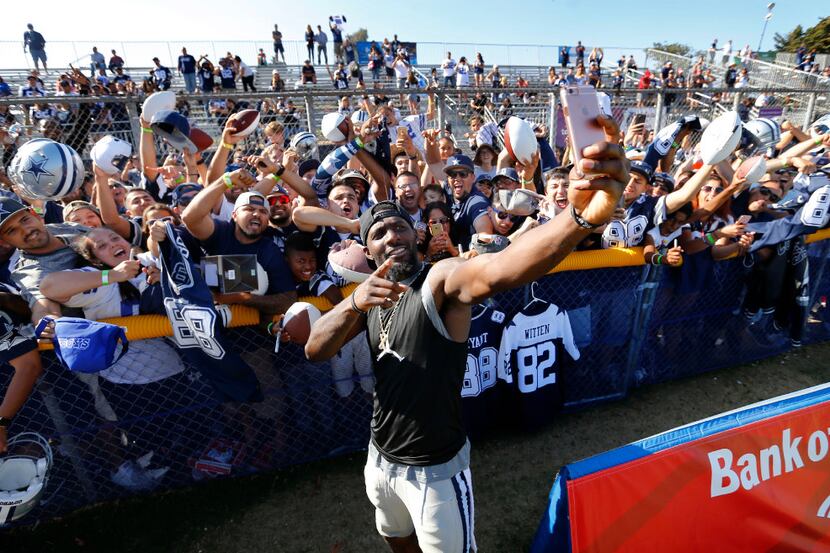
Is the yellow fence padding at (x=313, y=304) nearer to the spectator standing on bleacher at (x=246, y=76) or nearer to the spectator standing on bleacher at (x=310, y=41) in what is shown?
the spectator standing on bleacher at (x=246, y=76)

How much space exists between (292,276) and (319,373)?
83 centimetres

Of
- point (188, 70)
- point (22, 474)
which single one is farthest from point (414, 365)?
point (188, 70)

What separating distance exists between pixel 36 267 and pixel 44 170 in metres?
1.14

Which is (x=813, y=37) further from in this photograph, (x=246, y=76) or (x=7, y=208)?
(x=7, y=208)

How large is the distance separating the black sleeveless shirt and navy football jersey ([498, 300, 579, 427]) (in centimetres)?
154

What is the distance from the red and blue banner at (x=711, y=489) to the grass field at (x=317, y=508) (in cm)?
98

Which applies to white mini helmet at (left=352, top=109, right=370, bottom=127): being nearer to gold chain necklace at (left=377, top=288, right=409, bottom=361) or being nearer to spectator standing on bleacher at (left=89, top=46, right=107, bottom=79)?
gold chain necklace at (left=377, top=288, right=409, bottom=361)

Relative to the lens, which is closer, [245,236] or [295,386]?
[245,236]

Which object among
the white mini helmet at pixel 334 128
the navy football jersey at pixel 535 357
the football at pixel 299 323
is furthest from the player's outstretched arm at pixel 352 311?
the white mini helmet at pixel 334 128

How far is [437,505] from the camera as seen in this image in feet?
7.35

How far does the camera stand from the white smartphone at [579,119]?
139 centimetres

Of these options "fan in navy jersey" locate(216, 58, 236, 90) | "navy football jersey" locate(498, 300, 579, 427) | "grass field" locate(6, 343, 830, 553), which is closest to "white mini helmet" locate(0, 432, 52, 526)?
"grass field" locate(6, 343, 830, 553)

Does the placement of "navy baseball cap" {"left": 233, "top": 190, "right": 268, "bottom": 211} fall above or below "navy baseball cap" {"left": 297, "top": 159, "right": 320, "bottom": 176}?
below

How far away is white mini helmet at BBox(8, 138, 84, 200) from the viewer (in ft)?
11.8
